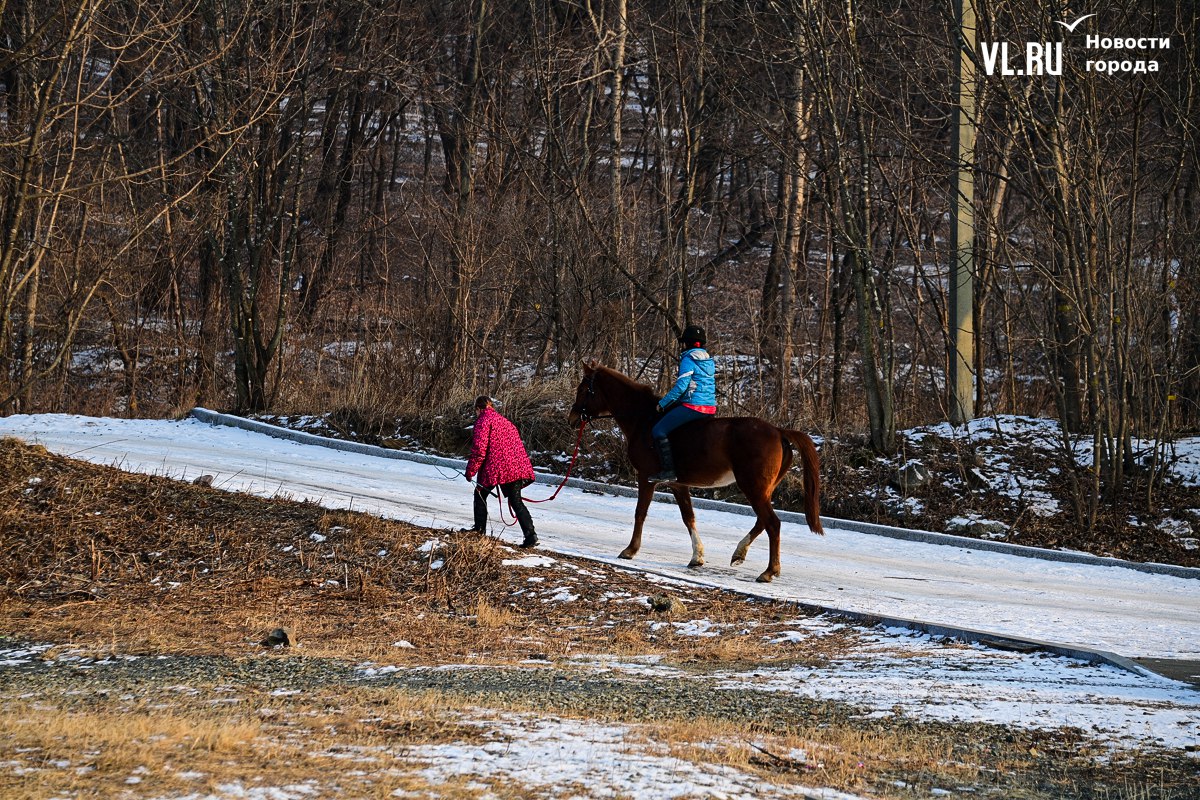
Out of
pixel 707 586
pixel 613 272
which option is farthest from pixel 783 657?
pixel 613 272

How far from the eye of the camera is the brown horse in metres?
13.4

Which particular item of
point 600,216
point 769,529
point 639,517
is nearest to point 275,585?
point 639,517

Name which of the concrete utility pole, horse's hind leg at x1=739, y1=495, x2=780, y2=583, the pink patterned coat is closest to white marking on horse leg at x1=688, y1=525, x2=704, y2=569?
horse's hind leg at x1=739, y1=495, x2=780, y2=583

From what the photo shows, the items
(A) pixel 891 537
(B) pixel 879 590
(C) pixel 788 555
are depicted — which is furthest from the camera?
(A) pixel 891 537

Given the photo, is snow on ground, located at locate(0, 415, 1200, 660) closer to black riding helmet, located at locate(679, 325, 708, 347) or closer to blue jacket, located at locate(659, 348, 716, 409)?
blue jacket, located at locate(659, 348, 716, 409)

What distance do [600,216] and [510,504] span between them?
616 inches

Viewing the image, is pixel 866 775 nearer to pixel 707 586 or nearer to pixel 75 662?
pixel 75 662

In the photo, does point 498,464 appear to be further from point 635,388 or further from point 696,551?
point 696,551

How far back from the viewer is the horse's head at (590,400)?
1450cm

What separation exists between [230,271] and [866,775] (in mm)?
22555

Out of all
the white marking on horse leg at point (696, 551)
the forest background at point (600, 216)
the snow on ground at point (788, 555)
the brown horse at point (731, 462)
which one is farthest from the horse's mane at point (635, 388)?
the forest background at point (600, 216)

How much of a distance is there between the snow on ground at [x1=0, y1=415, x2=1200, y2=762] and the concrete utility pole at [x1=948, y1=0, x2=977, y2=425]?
4744 millimetres

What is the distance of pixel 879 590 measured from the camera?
13.0 metres

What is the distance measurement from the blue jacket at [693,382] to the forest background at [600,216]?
18.9 feet
